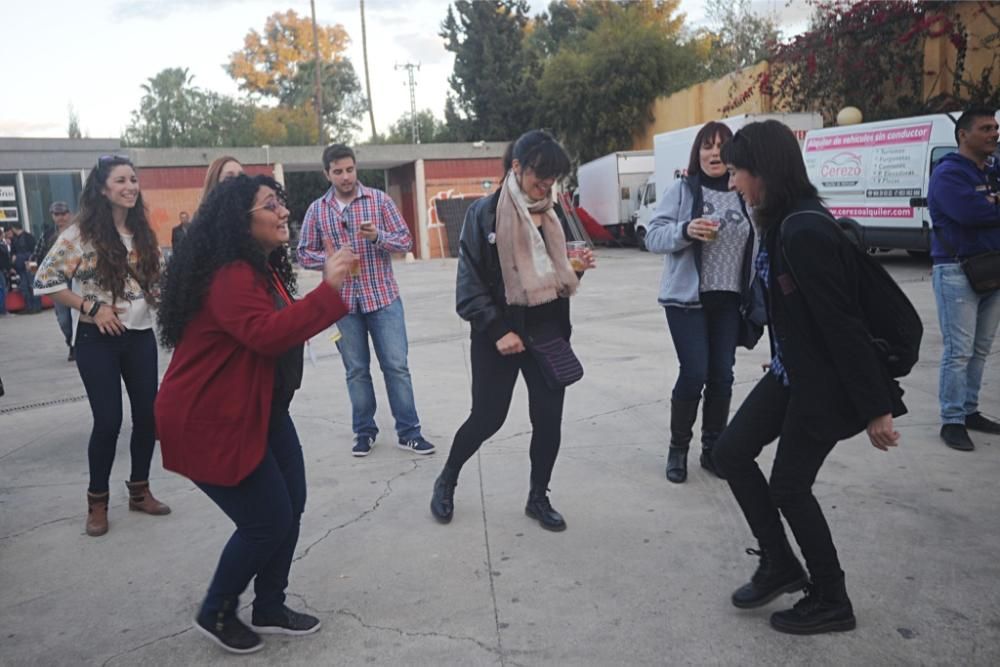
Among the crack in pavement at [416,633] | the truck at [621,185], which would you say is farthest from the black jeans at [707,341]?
the truck at [621,185]

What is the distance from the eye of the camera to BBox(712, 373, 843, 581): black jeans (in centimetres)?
278

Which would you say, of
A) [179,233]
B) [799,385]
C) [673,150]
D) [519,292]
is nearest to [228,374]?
[519,292]

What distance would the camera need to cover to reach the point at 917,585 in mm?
3113

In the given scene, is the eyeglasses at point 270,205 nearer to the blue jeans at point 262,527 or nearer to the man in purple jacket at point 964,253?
the blue jeans at point 262,527

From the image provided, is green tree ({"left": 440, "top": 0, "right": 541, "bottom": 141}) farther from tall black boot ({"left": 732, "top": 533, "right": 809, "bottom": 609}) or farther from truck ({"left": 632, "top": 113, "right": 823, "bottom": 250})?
tall black boot ({"left": 732, "top": 533, "right": 809, "bottom": 609})

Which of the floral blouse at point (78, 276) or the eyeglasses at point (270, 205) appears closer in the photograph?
the eyeglasses at point (270, 205)

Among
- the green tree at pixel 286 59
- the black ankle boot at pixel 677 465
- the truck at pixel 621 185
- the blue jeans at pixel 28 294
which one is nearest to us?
the black ankle boot at pixel 677 465

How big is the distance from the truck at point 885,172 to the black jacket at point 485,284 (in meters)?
11.0

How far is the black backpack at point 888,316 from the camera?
8.65 ft

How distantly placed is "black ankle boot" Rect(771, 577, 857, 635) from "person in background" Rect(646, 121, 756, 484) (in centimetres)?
155

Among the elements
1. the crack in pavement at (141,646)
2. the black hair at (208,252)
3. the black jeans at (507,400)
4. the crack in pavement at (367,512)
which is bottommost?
the crack in pavement at (141,646)

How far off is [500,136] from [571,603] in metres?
36.4

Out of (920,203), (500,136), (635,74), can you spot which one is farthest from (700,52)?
(920,203)

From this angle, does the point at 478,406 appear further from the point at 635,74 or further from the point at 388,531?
the point at 635,74
